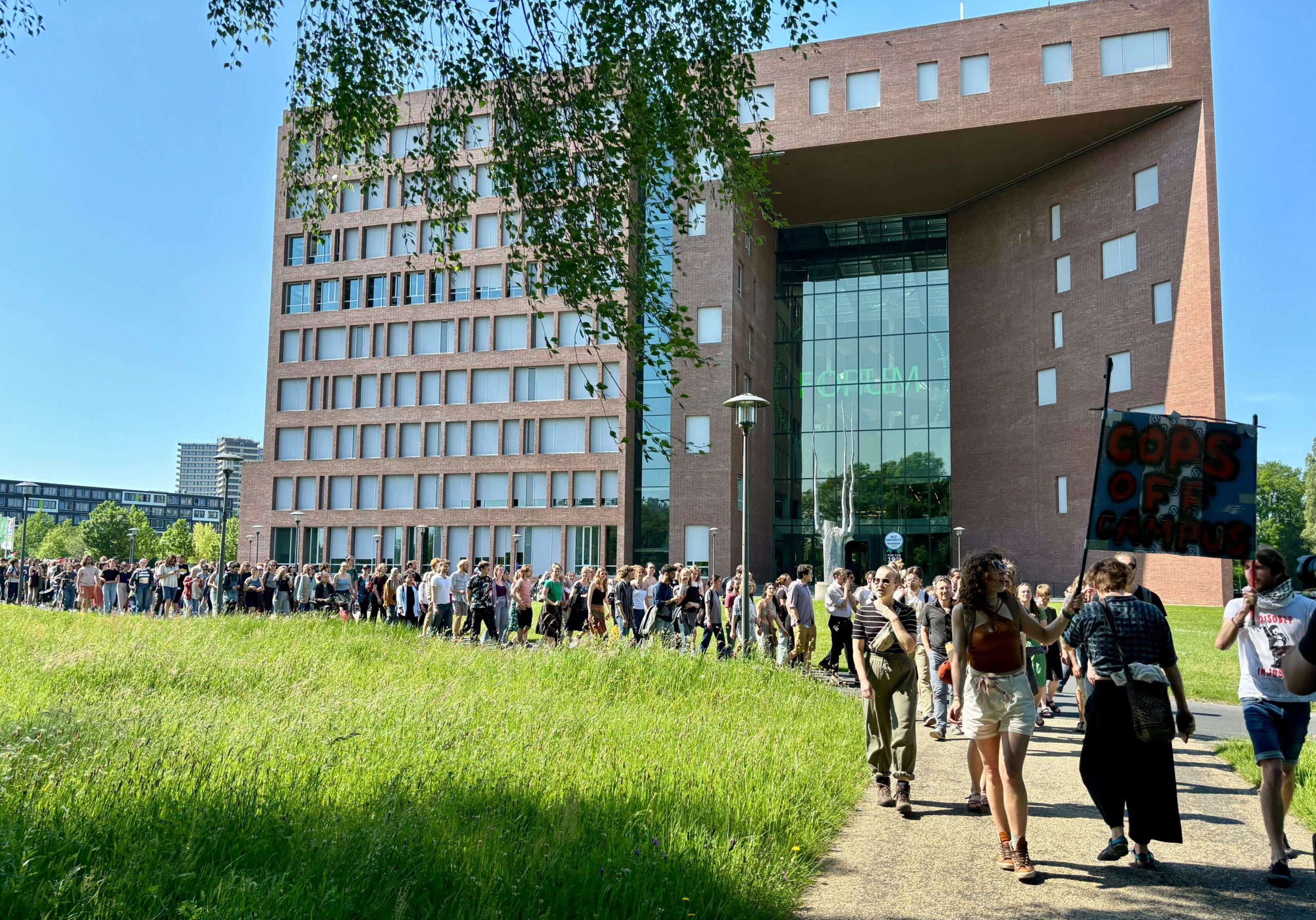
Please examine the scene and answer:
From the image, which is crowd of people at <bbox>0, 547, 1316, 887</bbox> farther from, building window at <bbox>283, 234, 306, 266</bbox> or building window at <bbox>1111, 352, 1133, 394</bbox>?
building window at <bbox>283, 234, 306, 266</bbox>

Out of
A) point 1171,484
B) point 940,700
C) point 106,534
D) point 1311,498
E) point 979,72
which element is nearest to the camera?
point 1171,484

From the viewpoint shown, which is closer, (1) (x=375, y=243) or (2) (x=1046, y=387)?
(2) (x=1046, y=387)

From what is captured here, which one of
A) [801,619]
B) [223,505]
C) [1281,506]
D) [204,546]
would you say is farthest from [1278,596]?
[204,546]

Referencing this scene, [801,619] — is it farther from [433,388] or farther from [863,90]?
[433,388]

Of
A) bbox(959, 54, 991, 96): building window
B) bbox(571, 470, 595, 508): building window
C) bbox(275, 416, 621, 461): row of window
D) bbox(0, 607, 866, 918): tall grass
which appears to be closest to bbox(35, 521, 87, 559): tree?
bbox(275, 416, 621, 461): row of window

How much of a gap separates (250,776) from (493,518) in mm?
49690

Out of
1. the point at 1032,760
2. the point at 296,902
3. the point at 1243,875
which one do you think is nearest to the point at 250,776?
the point at 296,902

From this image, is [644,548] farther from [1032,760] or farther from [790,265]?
[1032,760]

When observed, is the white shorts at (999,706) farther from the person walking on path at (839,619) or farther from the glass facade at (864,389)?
the glass facade at (864,389)

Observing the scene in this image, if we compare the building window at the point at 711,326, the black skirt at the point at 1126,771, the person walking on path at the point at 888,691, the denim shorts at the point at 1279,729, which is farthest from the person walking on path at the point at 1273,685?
the building window at the point at 711,326

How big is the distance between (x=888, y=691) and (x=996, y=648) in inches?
65.4

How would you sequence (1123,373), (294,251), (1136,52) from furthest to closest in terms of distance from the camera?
1. (294,251)
2. (1123,373)
3. (1136,52)

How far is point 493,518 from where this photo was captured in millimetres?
55062

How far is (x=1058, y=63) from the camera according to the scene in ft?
139
